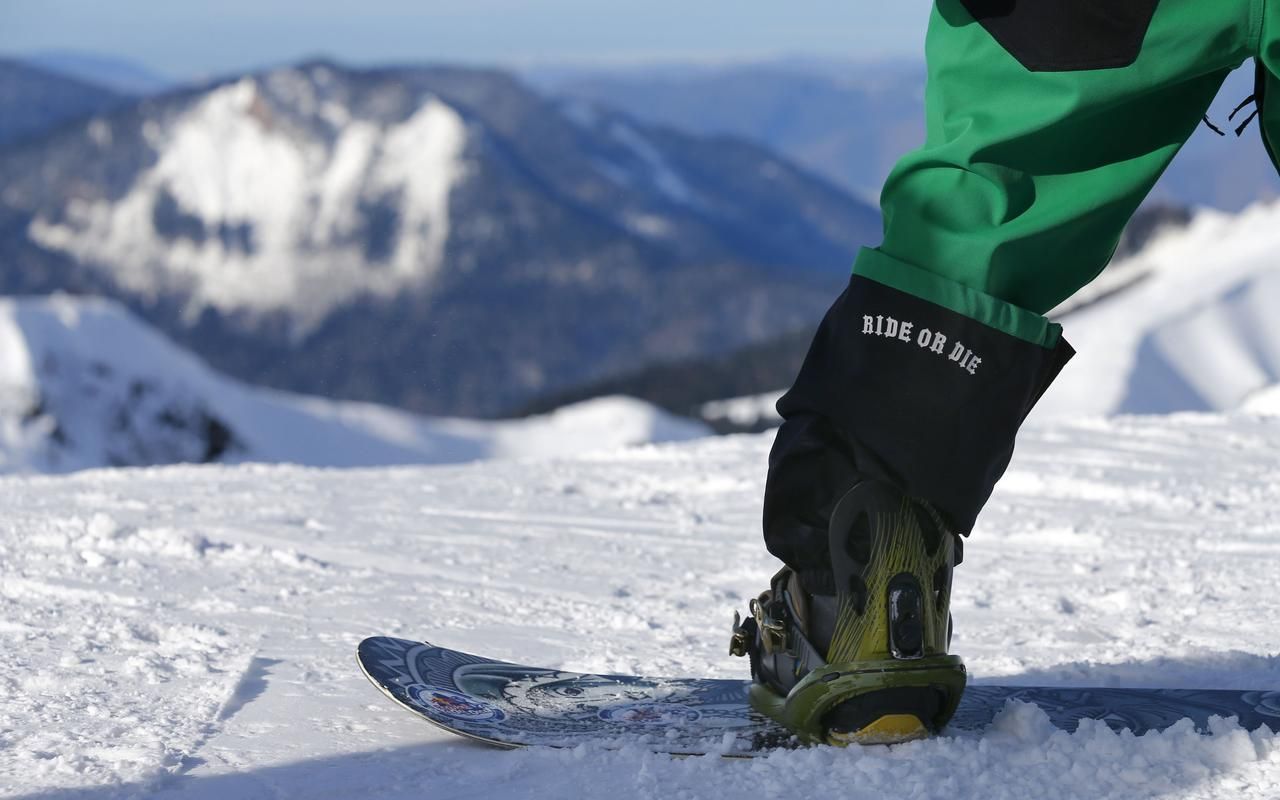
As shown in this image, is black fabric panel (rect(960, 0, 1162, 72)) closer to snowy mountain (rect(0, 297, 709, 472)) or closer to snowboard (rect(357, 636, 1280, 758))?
snowboard (rect(357, 636, 1280, 758))

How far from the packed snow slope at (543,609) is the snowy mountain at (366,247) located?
79.1m

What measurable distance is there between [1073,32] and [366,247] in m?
99.3

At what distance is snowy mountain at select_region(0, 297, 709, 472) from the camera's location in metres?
10.4

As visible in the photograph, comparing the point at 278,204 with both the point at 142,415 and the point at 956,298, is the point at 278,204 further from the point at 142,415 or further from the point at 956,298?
the point at 956,298

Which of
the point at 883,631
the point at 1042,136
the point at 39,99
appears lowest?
the point at 883,631

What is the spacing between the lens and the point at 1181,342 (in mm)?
11914

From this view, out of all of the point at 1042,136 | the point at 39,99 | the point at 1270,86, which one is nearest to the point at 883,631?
the point at 1042,136

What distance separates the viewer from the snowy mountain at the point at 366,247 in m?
88.7

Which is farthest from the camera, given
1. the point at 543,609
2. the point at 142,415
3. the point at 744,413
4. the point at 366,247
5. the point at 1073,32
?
the point at 366,247

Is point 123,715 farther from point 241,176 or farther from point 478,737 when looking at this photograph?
point 241,176

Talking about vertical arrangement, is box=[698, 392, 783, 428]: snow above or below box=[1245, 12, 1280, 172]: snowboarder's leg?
above

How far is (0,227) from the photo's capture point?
291ft

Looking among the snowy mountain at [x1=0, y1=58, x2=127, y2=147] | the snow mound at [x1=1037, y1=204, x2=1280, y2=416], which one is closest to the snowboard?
the snow mound at [x1=1037, y1=204, x2=1280, y2=416]

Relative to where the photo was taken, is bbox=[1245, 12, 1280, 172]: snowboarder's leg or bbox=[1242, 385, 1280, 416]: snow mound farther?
bbox=[1242, 385, 1280, 416]: snow mound
